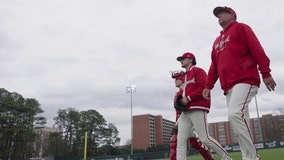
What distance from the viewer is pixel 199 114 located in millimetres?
4777

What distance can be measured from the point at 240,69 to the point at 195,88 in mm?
1787

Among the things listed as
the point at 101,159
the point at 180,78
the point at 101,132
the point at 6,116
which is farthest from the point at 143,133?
the point at 180,78

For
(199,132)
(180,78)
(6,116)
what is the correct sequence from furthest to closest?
(6,116)
(180,78)
(199,132)

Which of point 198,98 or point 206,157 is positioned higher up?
point 198,98

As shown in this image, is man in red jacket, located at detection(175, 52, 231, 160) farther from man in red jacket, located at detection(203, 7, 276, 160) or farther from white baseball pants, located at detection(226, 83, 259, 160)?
white baseball pants, located at detection(226, 83, 259, 160)

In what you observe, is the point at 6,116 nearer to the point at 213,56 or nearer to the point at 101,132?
the point at 101,132

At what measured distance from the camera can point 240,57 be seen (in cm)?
336

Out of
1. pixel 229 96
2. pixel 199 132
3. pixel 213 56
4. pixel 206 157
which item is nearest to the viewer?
pixel 229 96

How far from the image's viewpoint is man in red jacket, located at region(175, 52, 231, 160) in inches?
183

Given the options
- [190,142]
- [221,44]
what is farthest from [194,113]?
[221,44]

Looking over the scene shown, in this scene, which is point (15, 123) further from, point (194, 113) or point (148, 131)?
point (148, 131)

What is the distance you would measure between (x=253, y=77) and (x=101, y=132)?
67.1 meters

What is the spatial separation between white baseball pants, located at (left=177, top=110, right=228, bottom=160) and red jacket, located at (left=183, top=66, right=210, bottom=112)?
116 mm

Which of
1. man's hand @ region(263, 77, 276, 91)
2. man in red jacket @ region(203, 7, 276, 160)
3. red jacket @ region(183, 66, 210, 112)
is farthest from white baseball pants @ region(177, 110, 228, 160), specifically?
man's hand @ region(263, 77, 276, 91)
